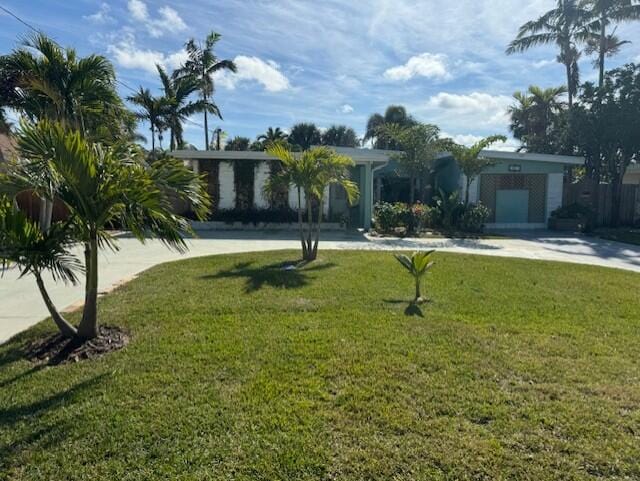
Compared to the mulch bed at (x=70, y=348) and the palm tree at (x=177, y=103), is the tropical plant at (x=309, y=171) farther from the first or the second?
the palm tree at (x=177, y=103)

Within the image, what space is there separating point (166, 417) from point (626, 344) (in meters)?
4.34

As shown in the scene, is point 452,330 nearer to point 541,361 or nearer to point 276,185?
point 541,361

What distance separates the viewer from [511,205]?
57.7ft

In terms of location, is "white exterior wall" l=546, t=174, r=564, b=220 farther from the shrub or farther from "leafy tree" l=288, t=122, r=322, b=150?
"leafy tree" l=288, t=122, r=322, b=150

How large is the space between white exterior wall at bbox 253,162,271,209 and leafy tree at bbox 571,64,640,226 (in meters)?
12.2

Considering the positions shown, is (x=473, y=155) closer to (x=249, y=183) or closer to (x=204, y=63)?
(x=249, y=183)

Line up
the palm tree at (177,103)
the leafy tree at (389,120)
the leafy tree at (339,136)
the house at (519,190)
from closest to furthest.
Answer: the house at (519,190) < the palm tree at (177,103) < the leafy tree at (389,120) < the leafy tree at (339,136)

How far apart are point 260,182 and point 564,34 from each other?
699 inches

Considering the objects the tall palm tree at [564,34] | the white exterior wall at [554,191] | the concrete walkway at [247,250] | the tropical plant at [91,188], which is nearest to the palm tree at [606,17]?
the tall palm tree at [564,34]

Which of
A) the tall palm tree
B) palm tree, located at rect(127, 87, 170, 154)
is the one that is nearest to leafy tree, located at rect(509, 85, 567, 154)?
the tall palm tree

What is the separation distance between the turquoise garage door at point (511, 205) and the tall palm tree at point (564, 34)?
281 inches

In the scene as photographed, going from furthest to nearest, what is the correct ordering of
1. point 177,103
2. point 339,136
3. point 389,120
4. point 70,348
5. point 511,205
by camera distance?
point 339,136, point 389,120, point 177,103, point 511,205, point 70,348

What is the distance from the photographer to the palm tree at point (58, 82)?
9094mm

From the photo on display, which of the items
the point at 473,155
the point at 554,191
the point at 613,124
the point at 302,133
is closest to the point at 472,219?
the point at 473,155
